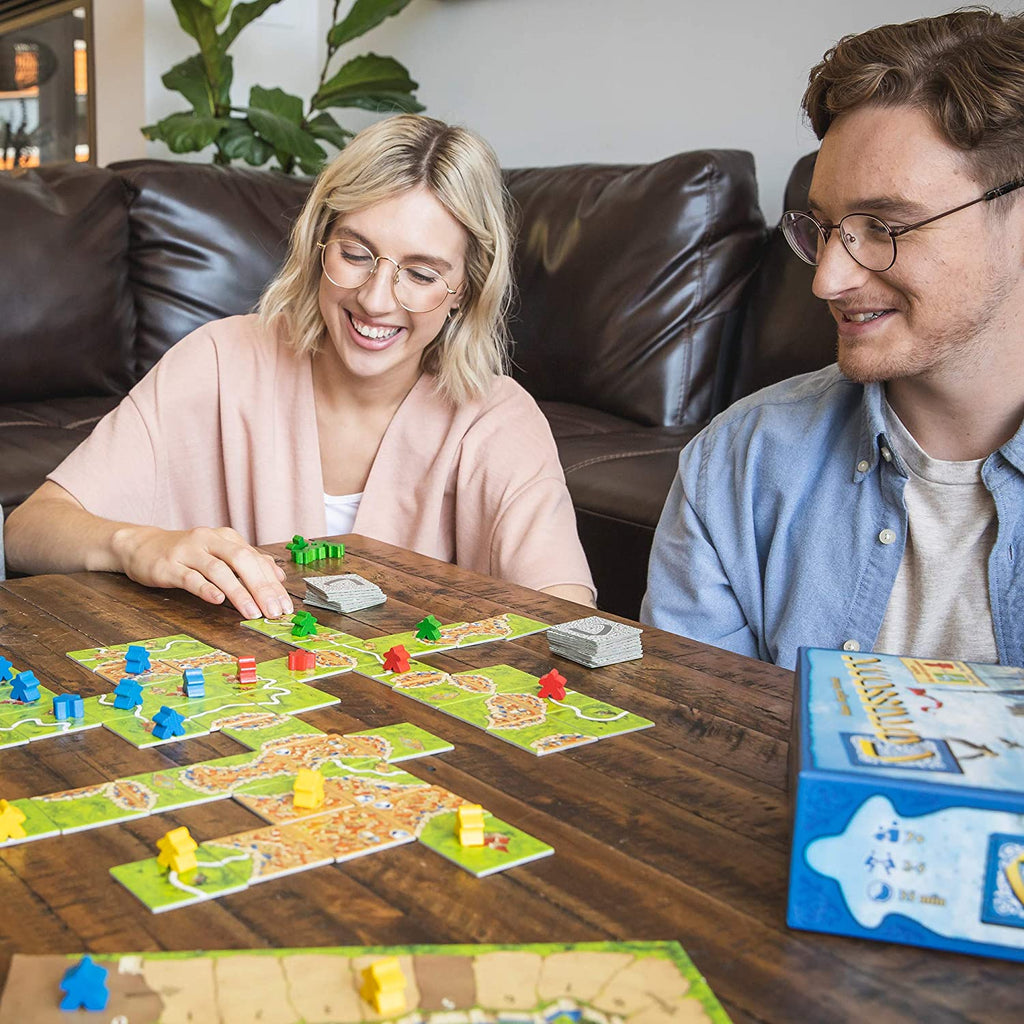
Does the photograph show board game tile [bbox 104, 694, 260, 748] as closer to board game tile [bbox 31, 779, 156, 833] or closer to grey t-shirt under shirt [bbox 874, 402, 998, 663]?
board game tile [bbox 31, 779, 156, 833]

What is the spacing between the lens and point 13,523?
5.50ft

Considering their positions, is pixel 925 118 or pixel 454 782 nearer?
pixel 454 782

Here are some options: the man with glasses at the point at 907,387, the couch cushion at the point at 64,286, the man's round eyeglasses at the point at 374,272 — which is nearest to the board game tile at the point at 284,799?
the man with glasses at the point at 907,387

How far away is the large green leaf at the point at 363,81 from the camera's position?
13.1 ft

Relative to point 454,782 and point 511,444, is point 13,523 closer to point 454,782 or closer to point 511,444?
point 511,444

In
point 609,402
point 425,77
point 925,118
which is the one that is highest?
point 425,77

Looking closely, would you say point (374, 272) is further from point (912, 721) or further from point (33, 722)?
point (912, 721)

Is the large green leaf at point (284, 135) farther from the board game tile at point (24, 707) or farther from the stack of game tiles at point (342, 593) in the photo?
the board game tile at point (24, 707)

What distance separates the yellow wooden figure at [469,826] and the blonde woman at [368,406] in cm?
85

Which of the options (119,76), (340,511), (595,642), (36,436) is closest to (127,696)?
(595,642)

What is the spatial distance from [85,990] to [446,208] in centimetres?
132

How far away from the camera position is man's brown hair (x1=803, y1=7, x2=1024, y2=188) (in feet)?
4.10

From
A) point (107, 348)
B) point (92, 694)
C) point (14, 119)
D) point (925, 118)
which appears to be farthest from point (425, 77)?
point (92, 694)

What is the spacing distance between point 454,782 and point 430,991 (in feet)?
0.81
